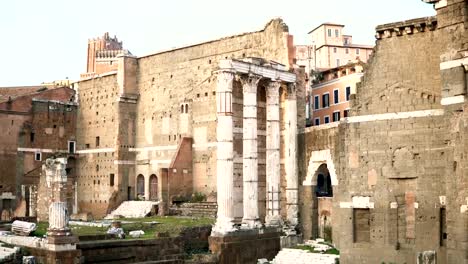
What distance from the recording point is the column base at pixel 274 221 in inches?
1127

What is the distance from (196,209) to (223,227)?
9339mm

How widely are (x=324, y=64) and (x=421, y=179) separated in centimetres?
4002

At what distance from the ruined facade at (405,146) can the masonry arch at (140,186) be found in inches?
777

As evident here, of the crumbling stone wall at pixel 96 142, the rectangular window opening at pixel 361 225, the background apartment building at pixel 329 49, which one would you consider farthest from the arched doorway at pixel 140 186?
the rectangular window opening at pixel 361 225

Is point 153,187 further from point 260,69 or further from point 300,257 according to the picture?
point 300,257

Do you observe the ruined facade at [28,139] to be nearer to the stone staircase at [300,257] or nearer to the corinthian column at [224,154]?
the corinthian column at [224,154]

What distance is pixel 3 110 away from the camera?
41.8 m

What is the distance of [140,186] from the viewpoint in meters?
42.1

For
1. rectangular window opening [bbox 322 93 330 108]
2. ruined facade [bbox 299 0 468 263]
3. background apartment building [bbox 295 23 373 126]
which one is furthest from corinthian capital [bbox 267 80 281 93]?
background apartment building [bbox 295 23 373 126]

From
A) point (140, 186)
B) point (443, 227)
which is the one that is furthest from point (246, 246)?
point (140, 186)

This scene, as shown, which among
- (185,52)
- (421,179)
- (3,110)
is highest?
(185,52)

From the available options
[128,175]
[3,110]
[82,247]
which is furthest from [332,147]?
[3,110]

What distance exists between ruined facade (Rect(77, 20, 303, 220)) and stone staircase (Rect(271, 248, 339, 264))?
14.9 ft

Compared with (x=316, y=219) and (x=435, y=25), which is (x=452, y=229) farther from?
(x=316, y=219)
